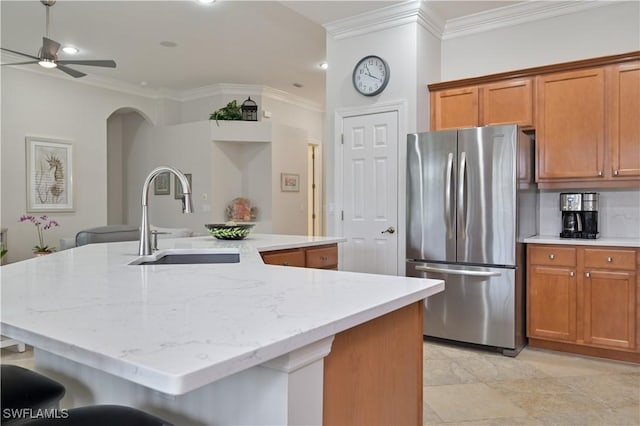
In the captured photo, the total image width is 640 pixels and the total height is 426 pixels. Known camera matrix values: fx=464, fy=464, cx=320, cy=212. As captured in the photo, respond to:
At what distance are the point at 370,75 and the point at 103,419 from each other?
377 centimetres

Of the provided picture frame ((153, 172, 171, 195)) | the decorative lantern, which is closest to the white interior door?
the decorative lantern

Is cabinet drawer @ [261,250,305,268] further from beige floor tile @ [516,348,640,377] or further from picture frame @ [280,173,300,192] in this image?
picture frame @ [280,173,300,192]

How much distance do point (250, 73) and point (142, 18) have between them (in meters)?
2.08

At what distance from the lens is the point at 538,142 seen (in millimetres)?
3725

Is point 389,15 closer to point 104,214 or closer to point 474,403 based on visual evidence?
point 474,403

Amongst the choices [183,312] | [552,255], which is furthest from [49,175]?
[183,312]

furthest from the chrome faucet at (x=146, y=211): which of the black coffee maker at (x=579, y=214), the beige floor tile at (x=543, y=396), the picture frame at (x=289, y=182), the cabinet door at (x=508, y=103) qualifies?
the picture frame at (x=289, y=182)

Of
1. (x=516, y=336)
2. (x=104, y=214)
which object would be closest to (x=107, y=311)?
(x=516, y=336)

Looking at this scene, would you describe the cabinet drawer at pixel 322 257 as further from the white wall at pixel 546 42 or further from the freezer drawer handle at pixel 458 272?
the white wall at pixel 546 42

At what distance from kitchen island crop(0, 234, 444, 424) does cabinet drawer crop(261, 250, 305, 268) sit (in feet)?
4.02

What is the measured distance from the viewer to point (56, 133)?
6.16 meters

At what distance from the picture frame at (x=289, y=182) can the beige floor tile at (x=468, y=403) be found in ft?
15.5

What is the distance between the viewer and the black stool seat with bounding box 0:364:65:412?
3.94ft

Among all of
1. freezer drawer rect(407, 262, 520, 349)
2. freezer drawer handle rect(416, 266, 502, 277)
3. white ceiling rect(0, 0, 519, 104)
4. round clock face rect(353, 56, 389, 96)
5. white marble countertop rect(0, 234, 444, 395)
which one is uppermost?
white ceiling rect(0, 0, 519, 104)
